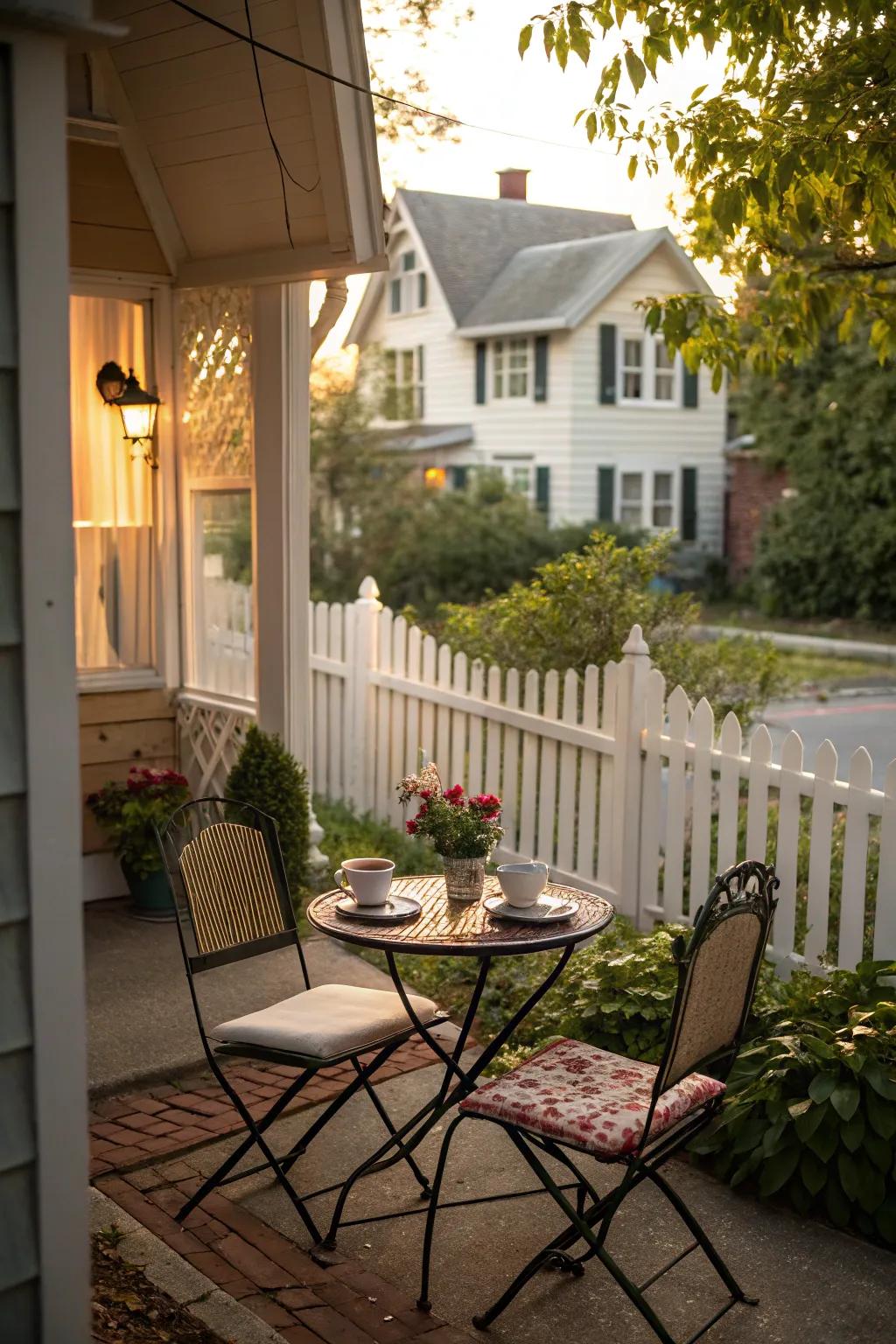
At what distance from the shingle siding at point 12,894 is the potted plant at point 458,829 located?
1.78m

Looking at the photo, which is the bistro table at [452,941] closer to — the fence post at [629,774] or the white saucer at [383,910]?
the white saucer at [383,910]

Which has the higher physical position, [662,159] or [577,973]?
[662,159]

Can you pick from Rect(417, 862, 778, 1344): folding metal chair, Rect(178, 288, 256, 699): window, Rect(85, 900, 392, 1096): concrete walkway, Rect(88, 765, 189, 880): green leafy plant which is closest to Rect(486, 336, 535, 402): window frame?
Rect(178, 288, 256, 699): window

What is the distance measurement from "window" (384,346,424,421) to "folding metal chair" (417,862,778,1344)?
61.8ft

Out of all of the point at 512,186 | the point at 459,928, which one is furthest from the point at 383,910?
the point at 512,186

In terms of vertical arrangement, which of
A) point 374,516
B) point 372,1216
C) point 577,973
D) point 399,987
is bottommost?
point 372,1216

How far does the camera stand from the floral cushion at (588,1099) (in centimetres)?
328

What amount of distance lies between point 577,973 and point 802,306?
3.55 meters

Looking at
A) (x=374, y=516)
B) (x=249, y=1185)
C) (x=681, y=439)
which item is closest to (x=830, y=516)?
(x=681, y=439)

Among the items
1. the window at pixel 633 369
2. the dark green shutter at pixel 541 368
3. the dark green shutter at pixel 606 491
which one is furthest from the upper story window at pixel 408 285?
the dark green shutter at pixel 606 491

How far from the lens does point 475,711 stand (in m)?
7.48

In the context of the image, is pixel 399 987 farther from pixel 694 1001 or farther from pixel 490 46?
pixel 490 46

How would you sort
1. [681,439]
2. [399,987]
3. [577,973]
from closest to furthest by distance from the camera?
1. [399,987]
2. [577,973]
3. [681,439]

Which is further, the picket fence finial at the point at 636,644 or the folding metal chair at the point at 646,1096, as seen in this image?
the picket fence finial at the point at 636,644
